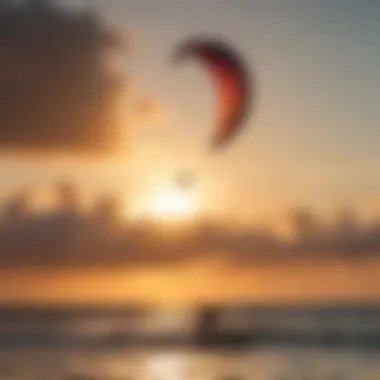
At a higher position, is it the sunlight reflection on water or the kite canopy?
the kite canopy

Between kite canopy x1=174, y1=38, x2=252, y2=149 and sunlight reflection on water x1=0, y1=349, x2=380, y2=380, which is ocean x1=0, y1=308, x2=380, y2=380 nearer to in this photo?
sunlight reflection on water x1=0, y1=349, x2=380, y2=380

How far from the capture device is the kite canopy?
4.50 ft

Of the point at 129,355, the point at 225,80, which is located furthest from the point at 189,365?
the point at 225,80

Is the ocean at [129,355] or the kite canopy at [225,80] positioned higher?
the kite canopy at [225,80]

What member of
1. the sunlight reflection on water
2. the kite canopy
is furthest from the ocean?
the kite canopy

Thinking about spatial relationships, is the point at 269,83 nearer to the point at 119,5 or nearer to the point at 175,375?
the point at 119,5

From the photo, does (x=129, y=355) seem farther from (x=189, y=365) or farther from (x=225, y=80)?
(x=225, y=80)

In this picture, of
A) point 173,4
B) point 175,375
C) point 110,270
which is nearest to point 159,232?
point 110,270

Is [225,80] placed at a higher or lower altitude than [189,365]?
higher

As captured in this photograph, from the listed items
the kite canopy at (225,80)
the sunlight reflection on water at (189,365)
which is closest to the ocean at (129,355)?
the sunlight reflection on water at (189,365)

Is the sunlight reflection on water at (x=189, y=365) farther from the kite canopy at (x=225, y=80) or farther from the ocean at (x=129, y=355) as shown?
the kite canopy at (x=225, y=80)

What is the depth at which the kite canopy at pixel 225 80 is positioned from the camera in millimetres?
1373

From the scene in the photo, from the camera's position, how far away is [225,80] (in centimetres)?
138

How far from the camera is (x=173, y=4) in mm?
1399
